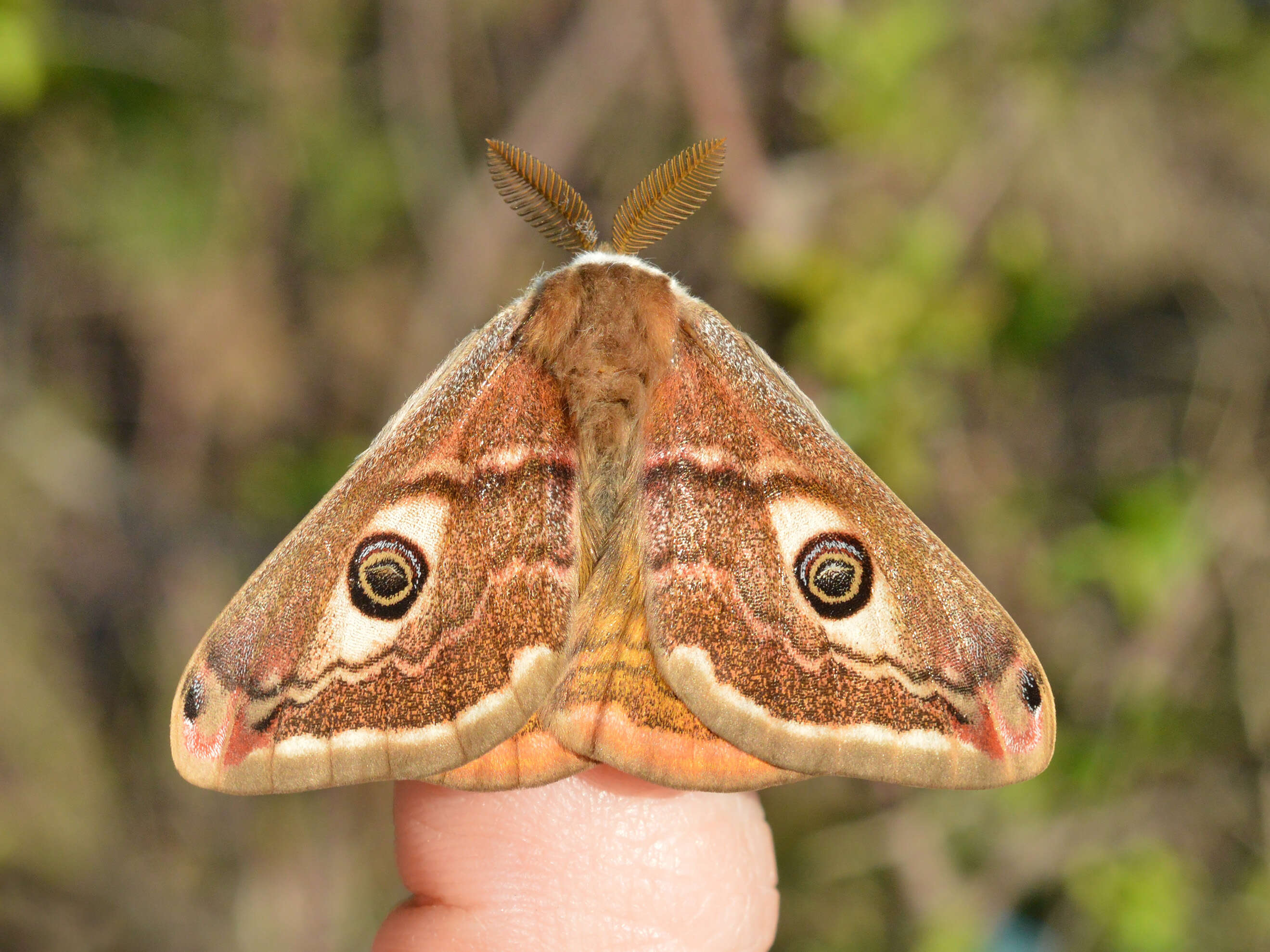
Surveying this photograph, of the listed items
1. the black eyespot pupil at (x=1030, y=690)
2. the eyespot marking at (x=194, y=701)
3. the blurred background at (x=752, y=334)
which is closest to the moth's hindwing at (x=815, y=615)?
the black eyespot pupil at (x=1030, y=690)

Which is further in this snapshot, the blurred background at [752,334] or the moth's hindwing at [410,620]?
the blurred background at [752,334]

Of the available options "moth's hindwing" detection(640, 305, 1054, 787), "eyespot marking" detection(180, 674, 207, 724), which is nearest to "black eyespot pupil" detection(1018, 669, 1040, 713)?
"moth's hindwing" detection(640, 305, 1054, 787)

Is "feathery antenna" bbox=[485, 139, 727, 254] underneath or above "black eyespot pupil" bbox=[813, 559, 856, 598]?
above

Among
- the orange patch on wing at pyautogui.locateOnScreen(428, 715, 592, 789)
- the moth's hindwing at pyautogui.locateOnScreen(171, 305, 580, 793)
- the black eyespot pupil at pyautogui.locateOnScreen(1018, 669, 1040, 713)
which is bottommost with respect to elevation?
the black eyespot pupil at pyautogui.locateOnScreen(1018, 669, 1040, 713)

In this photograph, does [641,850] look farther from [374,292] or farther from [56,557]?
[56,557]

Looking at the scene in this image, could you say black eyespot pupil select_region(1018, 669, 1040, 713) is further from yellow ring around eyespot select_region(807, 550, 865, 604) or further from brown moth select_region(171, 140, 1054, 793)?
yellow ring around eyespot select_region(807, 550, 865, 604)

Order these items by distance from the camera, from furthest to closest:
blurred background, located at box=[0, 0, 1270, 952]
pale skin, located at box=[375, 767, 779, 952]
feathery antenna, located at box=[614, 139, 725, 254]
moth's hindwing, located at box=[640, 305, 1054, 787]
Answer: blurred background, located at box=[0, 0, 1270, 952] → pale skin, located at box=[375, 767, 779, 952] → feathery antenna, located at box=[614, 139, 725, 254] → moth's hindwing, located at box=[640, 305, 1054, 787]

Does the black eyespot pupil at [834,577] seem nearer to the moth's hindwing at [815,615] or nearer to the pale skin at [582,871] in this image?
the moth's hindwing at [815,615]

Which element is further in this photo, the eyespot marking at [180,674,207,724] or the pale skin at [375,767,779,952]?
the pale skin at [375,767,779,952]
